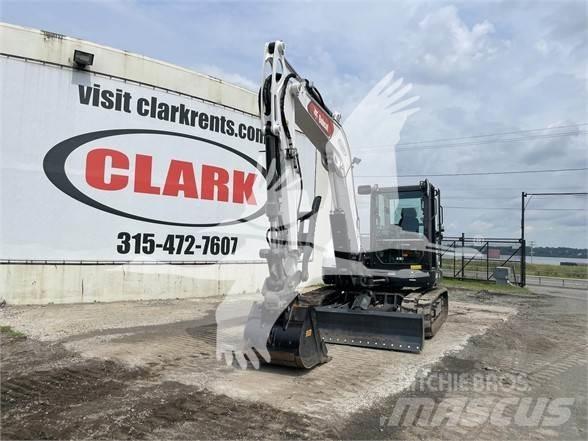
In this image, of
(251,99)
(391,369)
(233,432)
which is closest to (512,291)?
(251,99)

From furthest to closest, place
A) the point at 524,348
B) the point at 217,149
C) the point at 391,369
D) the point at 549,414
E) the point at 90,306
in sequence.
Answer: the point at 217,149 < the point at 90,306 < the point at 524,348 < the point at 391,369 < the point at 549,414

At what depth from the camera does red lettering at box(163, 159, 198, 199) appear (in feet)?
42.0

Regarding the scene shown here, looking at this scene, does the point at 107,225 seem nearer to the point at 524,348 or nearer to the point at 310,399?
the point at 310,399

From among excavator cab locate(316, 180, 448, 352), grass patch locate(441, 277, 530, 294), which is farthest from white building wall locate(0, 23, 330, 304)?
grass patch locate(441, 277, 530, 294)

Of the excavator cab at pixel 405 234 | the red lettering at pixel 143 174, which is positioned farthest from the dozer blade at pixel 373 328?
the red lettering at pixel 143 174

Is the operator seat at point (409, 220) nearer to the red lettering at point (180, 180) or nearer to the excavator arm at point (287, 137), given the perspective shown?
the excavator arm at point (287, 137)

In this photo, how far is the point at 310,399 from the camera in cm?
496

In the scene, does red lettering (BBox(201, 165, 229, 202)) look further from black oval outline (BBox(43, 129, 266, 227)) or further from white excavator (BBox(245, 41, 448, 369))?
white excavator (BBox(245, 41, 448, 369))

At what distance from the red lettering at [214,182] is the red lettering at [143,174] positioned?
161 cm

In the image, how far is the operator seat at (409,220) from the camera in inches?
363

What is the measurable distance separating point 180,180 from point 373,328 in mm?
7712

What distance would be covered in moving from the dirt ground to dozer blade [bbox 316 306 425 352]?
225 millimetres

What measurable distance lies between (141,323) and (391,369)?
206 inches

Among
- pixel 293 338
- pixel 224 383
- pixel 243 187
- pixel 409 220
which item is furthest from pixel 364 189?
pixel 243 187
